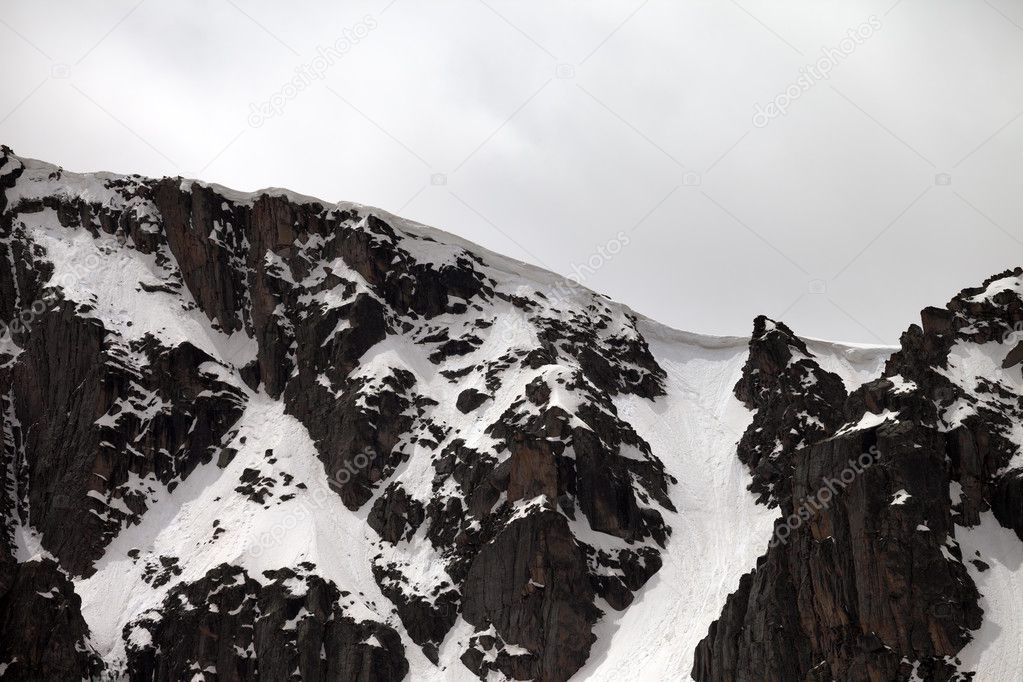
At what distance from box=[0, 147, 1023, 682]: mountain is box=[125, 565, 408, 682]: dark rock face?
0.26 meters

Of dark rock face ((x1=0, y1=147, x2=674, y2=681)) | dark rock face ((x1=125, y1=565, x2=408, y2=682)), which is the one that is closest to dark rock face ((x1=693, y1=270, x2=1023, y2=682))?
dark rock face ((x1=0, y1=147, x2=674, y2=681))

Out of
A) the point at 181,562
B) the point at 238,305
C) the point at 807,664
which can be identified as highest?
the point at 238,305

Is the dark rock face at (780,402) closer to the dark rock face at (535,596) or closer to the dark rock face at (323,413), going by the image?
the dark rock face at (323,413)

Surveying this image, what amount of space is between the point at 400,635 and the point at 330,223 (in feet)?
210

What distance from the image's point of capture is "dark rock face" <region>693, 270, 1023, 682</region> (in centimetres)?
10044

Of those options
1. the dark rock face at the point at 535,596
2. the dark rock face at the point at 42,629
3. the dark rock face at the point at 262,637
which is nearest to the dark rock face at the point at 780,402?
the dark rock face at the point at 535,596

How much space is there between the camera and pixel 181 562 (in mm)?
135125

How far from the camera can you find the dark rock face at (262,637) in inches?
4936

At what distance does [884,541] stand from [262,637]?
62789 millimetres

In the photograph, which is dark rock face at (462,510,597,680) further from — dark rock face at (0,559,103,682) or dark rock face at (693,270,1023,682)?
dark rock face at (0,559,103,682)

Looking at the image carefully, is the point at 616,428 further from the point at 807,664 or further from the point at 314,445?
the point at 807,664

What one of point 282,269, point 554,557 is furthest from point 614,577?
point 282,269

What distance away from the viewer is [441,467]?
144 metres

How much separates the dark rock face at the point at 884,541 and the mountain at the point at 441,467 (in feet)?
0.83
